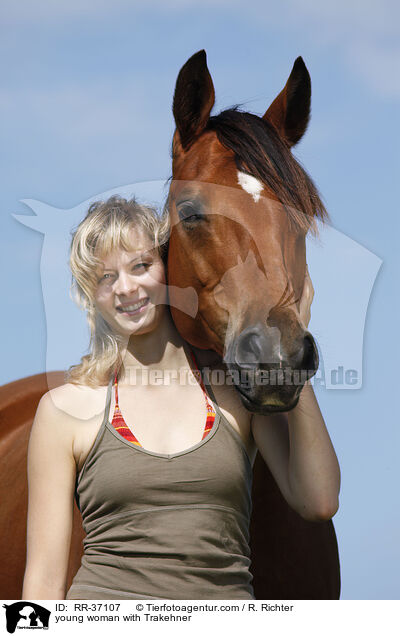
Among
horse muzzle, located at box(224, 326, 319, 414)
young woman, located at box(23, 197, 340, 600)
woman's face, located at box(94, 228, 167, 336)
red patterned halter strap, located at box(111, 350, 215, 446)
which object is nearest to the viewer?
horse muzzle, located at box(224, 326, 319, 414)

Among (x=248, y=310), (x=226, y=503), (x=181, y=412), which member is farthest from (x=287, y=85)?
(x=226, y=503)

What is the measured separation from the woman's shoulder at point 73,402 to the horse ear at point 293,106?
123 cm

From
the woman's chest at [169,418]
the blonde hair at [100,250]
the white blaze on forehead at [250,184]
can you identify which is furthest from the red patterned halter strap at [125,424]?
the white blaze on forehead at [250,184]

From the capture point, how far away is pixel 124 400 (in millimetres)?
2125

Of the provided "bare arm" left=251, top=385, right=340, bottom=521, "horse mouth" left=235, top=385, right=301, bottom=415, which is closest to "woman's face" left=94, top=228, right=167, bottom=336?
"horse mouth" left=235, top=385, right=301, bottom=415

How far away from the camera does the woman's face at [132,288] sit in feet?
6.98

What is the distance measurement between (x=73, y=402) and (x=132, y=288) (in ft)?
1.40

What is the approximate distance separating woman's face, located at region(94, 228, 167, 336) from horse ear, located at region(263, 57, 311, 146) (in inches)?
29.5

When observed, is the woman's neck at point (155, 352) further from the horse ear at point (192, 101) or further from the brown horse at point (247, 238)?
the horse ear at point (192, 101)

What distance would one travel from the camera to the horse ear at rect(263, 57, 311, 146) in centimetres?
241

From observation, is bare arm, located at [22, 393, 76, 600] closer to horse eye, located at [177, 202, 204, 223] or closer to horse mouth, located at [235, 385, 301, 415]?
horse mouth, located at [235, 385, 301, 415]
